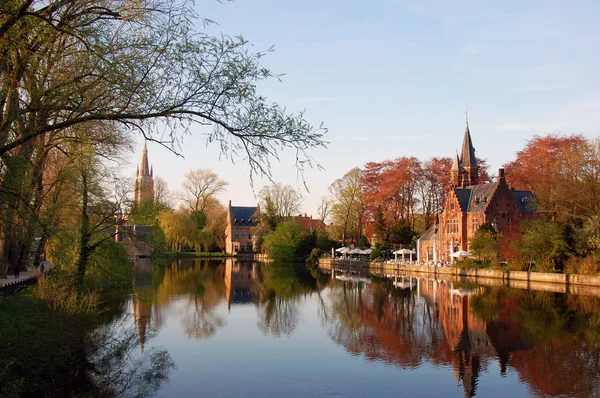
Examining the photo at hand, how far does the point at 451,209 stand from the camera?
46.5 metres

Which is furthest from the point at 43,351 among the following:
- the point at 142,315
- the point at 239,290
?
the point at 239,290

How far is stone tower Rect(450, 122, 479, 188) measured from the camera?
51000 millimetres

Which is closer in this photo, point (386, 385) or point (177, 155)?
point (177, 155)

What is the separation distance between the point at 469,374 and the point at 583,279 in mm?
20539

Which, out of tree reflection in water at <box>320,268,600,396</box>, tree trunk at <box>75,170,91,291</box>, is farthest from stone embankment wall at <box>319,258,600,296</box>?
tree trunk at <box>75,170,91,291</box>

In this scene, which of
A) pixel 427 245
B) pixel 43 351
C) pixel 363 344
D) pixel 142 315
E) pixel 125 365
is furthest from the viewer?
pixel 427 245

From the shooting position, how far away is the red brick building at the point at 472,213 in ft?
144

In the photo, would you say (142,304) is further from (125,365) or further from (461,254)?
(461,254)

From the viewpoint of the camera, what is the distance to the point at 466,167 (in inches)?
2028

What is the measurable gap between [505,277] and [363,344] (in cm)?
2145

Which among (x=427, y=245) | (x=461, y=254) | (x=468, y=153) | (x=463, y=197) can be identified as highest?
(x=468, y=153)

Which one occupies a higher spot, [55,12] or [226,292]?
[55,12]

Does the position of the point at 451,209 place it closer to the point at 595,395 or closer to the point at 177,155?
the point at 595,395

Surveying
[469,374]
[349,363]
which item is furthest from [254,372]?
[469,374]
